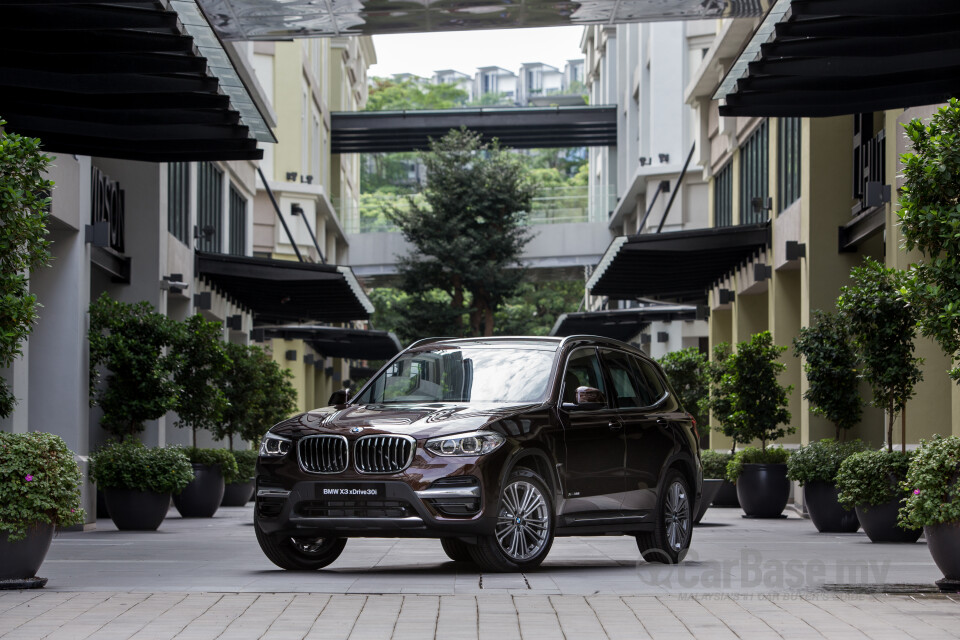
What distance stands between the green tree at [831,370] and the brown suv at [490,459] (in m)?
6.60

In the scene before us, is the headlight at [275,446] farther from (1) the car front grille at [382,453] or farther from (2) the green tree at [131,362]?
(2) the green tree at [131,362]

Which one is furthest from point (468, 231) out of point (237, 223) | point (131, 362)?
point (131, 362)

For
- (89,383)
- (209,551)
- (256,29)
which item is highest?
(256,29)

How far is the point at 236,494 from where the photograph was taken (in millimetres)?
26938

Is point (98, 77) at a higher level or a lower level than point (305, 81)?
lower

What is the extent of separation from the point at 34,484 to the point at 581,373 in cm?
455

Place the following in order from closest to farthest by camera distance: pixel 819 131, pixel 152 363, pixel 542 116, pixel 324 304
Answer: pixel 152 363 → pixel 819 131 → pixel 324 304 → pixel 542 116

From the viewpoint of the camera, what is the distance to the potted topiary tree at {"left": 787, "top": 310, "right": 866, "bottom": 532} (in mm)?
17938

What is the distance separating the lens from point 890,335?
51.0ft

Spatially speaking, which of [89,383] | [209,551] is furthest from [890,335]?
[89,383]

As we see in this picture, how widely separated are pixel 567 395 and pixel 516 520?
1.39 metres

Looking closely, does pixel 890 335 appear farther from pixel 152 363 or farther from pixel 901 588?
pixel 152 363

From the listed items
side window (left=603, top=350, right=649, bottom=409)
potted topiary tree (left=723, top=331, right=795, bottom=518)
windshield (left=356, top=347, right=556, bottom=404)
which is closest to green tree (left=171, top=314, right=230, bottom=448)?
potted topiary tree (left=723, top=331, right=795, bottom=518)

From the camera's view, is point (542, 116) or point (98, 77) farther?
point (542, 116)
